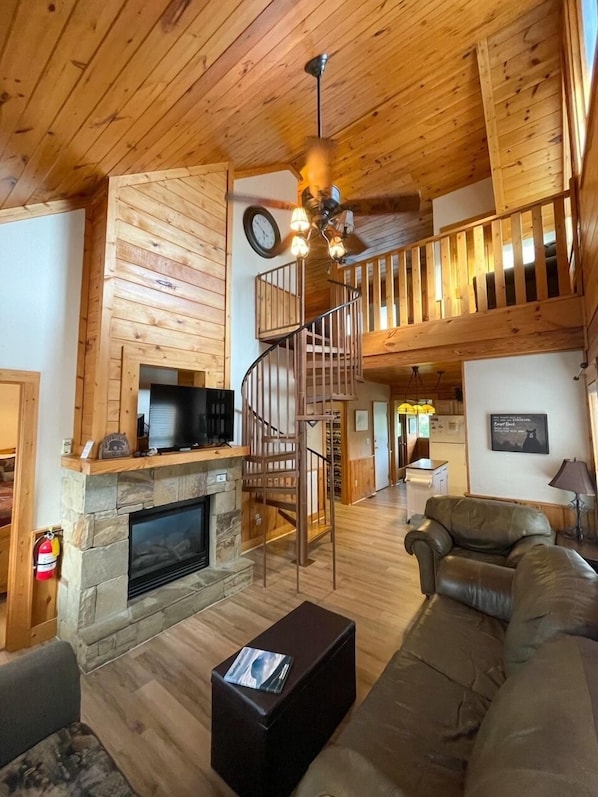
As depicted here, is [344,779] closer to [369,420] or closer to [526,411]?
[526,411]

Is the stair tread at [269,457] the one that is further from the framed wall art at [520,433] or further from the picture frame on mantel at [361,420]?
the picture frame on mantel at [361,420]

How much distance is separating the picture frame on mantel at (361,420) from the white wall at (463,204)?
3.45 metres

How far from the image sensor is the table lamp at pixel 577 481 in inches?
114

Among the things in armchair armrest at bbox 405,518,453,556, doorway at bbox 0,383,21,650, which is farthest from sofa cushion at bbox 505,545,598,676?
doorway at bbox 0,383,21,650

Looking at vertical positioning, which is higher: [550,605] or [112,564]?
[550,605]

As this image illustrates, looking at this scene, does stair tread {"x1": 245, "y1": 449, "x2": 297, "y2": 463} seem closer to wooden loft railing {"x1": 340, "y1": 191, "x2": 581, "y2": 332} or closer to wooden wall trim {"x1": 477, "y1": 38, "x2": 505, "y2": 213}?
wooden loft railing {"x1": 340, "y1": 191, "x2": 581, "y2": 332}

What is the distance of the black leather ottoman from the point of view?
1.39 metres

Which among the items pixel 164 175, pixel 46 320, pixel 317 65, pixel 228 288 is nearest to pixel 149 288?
pixel 46 320

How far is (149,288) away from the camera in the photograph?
308cm

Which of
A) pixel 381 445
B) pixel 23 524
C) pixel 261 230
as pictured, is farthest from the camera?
pixel 381 445

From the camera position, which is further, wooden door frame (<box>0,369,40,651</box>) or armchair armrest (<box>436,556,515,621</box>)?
wooden door frame (<box>0,369,40,651</box>)

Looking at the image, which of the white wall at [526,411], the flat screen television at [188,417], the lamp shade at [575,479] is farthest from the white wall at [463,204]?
the flat screen television at [188,417]

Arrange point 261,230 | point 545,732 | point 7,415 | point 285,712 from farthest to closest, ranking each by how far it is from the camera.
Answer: point 7,415 < point 261,230 < point 285,712 < point 545,732

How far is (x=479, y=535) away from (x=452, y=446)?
13.2ft
